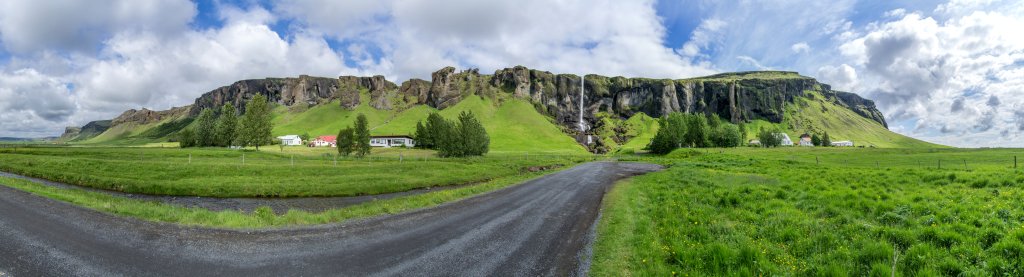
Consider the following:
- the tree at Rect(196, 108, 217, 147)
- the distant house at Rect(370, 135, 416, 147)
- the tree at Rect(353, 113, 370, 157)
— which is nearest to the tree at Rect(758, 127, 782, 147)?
the distant house at Rect(370, 135, 416, 147)

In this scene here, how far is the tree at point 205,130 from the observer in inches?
4075

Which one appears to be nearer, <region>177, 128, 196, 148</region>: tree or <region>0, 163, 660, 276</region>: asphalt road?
<region>0, 163, 660, 276</region>: asphalt road

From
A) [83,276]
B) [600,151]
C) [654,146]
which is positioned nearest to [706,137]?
[654,146]

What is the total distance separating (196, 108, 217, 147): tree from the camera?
10350cm

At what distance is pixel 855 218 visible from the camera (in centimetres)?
1323

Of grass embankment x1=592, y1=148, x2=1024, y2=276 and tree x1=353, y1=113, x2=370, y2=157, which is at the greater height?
tree x1=353, y1=113, x2=370, y2=157

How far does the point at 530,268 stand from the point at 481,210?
374 inches

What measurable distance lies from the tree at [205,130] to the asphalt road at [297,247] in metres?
104

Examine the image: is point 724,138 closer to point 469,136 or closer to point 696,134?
point 696,134

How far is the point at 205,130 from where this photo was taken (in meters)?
104

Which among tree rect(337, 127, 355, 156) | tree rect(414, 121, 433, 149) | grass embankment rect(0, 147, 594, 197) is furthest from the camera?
tree rect(414, 121, 433, 149)

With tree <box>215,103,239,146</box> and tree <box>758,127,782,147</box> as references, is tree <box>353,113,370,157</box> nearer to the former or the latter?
tree <box>215,103,239,146</box>

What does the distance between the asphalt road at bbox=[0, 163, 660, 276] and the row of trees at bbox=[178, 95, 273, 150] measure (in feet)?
254

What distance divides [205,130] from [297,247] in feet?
395
